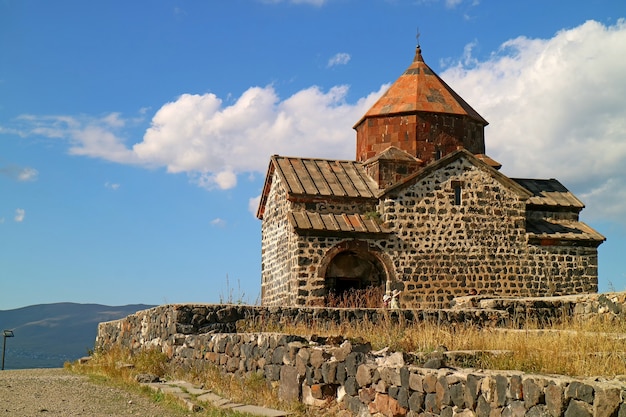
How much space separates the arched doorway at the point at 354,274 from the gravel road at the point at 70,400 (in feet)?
25.9

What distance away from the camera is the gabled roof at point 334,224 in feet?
63.9

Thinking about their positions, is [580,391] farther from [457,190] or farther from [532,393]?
[457,190]

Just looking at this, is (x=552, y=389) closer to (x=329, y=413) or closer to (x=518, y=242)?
(x=329, y=413)

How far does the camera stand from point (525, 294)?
68.6ft

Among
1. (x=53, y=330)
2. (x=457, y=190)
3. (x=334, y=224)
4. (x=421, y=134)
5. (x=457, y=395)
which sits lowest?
(x=53, y=330)

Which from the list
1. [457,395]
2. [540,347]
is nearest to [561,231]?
[540,347]

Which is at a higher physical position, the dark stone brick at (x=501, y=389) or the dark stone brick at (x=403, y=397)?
the dark stone brick at (x=501, y=389)

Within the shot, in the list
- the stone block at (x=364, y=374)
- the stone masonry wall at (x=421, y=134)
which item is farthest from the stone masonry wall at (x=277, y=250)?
the stone block at (x=364, y=374)

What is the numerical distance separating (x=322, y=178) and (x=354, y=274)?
3.09 metres

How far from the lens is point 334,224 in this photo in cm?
1983

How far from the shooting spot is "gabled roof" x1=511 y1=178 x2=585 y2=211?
22844mm

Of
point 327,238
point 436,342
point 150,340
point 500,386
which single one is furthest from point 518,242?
point 500,386

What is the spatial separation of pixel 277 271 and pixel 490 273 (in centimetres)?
620

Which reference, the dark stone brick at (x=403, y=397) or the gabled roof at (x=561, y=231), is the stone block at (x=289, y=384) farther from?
the gabled roof at (x=561, y=231)
